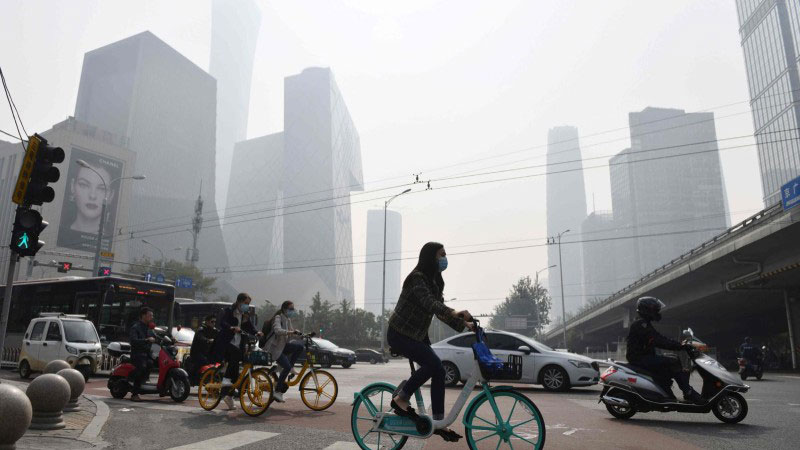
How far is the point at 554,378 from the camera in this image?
13258 mm

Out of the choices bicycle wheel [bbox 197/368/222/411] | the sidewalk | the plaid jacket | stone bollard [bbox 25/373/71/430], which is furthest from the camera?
bicycle wheel [bbox 197/368/222/411]

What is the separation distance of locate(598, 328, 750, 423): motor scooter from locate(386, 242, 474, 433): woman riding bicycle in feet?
13.8

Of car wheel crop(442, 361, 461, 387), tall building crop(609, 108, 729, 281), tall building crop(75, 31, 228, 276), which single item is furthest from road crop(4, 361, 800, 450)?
tall building crop(609, 108, 729, 281)

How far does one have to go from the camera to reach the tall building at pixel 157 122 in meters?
137

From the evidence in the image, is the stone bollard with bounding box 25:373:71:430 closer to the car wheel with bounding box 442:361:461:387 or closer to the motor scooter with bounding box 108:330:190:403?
the motor scooter with bounding box 108:330:190:403

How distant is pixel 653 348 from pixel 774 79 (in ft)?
337

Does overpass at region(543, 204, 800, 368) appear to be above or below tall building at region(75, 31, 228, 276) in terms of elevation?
below

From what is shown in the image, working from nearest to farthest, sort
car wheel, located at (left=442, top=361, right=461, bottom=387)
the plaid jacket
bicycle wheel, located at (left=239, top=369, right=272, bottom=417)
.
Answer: the plaid jacket → bicycle wheel, located at (left=239, top=369, right=272, bottom=417) → car wheel, located at (left=442, top=361, right=461, bottom=387)

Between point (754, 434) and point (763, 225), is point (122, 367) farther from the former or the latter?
point (763, 225)

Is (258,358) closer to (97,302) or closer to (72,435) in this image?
(72,435)

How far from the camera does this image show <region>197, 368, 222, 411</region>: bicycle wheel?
869 centimetres

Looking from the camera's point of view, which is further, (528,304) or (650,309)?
(528,304)

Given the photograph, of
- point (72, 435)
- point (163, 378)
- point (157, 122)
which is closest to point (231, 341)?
point (163, 378)

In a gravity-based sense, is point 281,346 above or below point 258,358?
above
